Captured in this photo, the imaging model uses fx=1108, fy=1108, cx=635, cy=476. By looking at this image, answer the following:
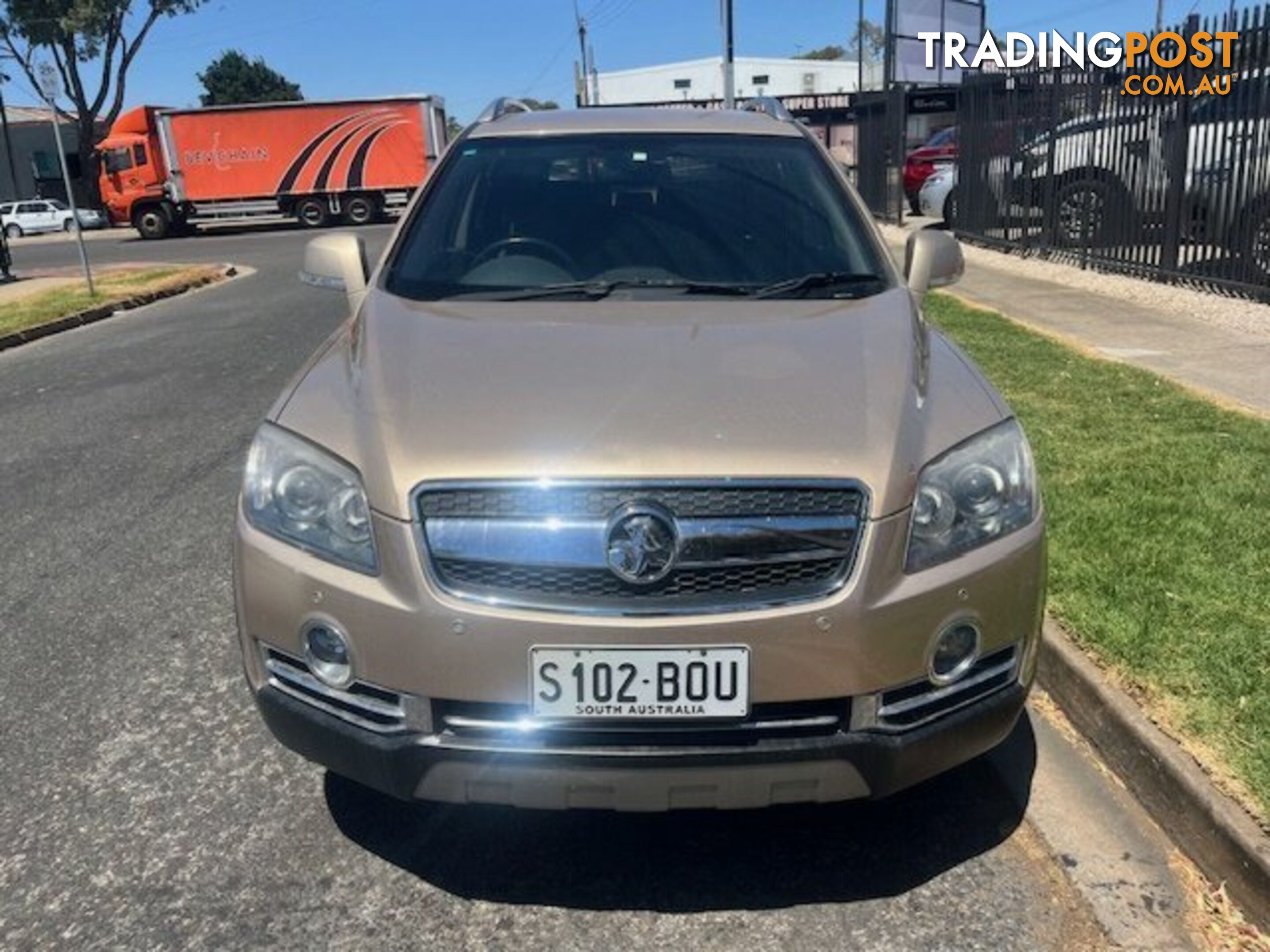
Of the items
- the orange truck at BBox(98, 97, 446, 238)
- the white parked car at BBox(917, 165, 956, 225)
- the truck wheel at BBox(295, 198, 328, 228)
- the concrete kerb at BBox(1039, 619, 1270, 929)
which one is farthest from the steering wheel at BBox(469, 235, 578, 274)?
the truck wheel at BBox(295, 198, 328, 228)

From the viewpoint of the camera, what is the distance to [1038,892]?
260 centimetres

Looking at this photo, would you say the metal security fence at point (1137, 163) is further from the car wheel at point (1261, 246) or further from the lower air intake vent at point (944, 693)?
the lower air intake vent at point (944, 693)

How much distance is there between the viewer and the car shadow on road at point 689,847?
8.62 feet

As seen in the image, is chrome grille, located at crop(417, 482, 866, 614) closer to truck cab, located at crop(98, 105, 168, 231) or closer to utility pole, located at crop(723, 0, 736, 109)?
utility pole, located at crop(723, 0, 736, 109)

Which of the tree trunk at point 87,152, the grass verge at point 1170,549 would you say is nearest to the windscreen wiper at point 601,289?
the grass verge at point 1170,549

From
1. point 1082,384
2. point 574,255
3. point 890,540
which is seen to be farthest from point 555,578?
point 1082,384

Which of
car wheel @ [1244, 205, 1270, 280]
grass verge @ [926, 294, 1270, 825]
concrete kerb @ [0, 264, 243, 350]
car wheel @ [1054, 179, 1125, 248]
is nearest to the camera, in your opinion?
grass verge @ [926, 294, 1270, 825]

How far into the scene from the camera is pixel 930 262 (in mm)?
3656

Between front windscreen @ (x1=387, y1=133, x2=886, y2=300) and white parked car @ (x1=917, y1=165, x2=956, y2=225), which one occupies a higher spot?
front windscreen @ (x1=387, y1=133, x2=886, y2=300)

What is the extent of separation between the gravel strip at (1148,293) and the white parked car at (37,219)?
41098 mm

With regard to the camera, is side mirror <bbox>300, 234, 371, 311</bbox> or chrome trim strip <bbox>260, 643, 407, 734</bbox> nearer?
chrome trim strip <bbox>260, 643, 407, 734</bbox>

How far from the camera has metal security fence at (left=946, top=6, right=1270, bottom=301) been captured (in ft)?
33.2

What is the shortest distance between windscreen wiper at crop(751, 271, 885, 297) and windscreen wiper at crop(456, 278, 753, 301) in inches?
2.4

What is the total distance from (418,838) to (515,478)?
1.14 m
